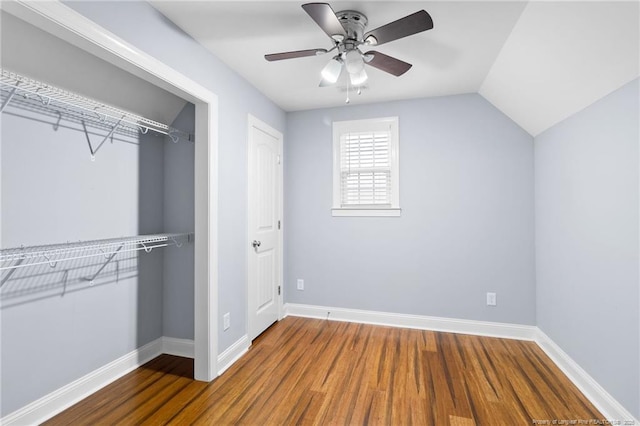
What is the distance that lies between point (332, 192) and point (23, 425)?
3.03 meters

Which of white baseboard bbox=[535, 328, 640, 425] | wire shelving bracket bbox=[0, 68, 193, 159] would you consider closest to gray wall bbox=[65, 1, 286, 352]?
wire shelving bracket bbox=[0, 68, 193, 159]

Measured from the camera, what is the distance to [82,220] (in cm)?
212

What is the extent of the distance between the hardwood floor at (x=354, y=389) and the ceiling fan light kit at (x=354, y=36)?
2.22 m

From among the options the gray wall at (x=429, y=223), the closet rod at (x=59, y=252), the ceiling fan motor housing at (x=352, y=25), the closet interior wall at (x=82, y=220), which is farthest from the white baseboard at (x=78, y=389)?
the ceiling fan motor housing at (x=352, y=25)

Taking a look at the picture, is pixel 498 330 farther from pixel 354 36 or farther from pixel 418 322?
pixel 354 36

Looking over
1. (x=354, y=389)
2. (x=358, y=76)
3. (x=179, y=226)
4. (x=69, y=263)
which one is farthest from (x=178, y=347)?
(x=358, y=76)

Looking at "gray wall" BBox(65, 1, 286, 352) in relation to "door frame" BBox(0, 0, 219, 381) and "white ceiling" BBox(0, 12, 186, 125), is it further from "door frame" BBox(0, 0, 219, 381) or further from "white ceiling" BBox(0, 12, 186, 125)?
"white ceiling" BBox(0, 12, 186, 125)

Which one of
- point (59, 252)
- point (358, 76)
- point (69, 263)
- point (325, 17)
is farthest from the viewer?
point (358, 76)

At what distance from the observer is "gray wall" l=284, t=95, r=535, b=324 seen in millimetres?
3104

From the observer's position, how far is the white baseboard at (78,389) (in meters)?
1.78

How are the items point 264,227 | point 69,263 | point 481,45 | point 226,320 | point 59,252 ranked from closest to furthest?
point 59,252
point 69,263
point 481,45
point 226,320
point 264,227

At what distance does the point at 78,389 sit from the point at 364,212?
2859mm

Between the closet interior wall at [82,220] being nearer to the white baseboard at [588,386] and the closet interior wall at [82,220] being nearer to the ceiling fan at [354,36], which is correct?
the ceiling fan at [354,36]

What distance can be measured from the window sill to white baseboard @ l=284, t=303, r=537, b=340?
1.11 metres
